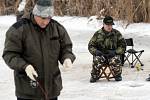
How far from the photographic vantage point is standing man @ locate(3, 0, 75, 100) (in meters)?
4.82

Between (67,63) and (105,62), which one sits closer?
(67,63)

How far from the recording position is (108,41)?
10234 mm

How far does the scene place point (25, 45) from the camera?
489 centimetres

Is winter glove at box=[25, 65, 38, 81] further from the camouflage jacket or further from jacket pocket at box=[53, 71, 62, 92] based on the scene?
the camouflage jacket

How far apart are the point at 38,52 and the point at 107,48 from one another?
18.0ft

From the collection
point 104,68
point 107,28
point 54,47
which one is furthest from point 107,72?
point 54,47

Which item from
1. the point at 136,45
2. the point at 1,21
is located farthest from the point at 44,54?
the point at 1,21

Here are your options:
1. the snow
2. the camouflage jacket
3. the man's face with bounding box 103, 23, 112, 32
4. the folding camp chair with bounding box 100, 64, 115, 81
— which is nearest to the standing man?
the snow

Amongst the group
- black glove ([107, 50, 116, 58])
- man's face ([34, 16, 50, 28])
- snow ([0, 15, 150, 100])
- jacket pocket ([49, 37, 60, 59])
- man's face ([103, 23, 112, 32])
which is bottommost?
snow ([0, 15, 150, 100])

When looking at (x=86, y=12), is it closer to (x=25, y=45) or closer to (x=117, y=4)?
(x=117, y=4)

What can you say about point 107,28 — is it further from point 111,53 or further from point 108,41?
point 111,53

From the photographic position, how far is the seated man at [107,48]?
10.2 meters

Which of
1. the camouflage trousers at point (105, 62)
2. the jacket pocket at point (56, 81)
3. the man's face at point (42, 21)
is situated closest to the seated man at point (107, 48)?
the camouflage trousers at point (105, 62)

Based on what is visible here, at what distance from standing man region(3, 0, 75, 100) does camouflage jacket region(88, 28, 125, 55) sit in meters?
5.14
